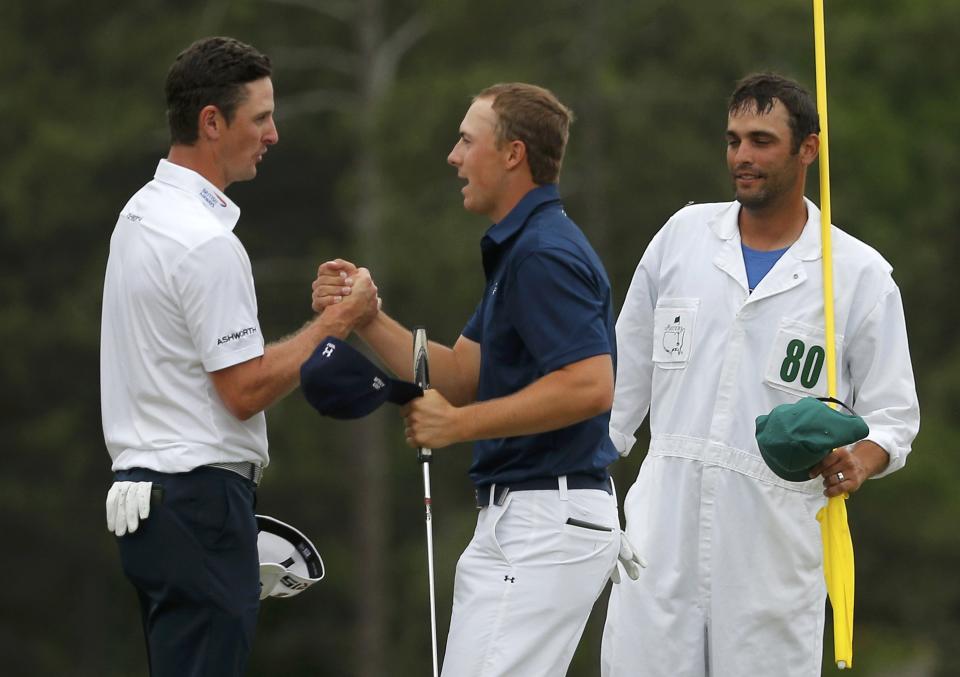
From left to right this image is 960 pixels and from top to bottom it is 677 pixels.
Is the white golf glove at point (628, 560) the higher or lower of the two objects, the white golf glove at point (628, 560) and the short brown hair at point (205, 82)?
the lower

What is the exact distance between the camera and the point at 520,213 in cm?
540

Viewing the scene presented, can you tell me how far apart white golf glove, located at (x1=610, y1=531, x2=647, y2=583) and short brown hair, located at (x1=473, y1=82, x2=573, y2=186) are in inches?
42.6

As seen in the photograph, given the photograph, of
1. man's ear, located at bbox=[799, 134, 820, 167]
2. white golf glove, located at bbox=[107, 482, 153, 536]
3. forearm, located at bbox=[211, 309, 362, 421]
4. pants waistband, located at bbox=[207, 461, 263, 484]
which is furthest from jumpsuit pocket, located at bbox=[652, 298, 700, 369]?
white golf glove, located at bbox=[107, 482, 153, 536]

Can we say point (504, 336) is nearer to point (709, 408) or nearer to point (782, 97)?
point (709, 408)

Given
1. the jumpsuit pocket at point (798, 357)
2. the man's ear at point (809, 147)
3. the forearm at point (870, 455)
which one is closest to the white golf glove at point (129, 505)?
the jumpsuit pocket at point (798, 357)

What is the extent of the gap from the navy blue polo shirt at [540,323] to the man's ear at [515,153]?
3.8 inches

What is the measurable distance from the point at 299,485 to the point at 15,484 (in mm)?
3892

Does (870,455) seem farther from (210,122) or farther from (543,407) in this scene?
(210,122)

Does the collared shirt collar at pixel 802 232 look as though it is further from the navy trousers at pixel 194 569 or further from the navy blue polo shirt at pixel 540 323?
the navy trousers at pixel 194 569

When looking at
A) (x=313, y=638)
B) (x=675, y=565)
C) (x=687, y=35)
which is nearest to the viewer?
(x=675, y=565)

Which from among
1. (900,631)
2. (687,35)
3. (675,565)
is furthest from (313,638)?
(675,565)

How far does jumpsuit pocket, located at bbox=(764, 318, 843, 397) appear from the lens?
5824 mm

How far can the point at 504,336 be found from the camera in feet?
17.6

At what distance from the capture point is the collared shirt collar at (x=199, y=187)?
212 inches
